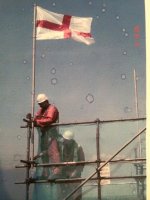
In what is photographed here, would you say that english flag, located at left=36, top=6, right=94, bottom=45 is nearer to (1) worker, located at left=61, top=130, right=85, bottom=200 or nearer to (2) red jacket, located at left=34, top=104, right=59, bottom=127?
(2) red jacket, located at left=34, top=104, right=59, bottom=127

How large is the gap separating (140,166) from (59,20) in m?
3.05

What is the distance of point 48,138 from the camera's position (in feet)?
26.4

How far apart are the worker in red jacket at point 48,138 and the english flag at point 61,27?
1.68 meters

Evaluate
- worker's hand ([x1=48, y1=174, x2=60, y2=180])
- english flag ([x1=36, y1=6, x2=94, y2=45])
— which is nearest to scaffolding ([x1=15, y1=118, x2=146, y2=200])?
worker's hand ([x1=48, y1=174, x2=60, y2=180])

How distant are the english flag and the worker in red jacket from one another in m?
1.68

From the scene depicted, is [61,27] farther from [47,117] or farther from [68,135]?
[68,135]

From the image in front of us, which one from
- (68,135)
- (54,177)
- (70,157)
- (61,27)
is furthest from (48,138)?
(61,27)

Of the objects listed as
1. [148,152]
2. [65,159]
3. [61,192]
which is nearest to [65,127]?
[65,159]

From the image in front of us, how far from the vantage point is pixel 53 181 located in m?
7.91

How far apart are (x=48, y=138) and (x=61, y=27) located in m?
2.28

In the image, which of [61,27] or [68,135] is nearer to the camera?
[68,135]

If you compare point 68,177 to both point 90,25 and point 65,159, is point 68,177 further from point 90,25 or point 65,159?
point 90,25

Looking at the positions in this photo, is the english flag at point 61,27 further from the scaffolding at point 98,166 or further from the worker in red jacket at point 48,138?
the scaffolding at point 98,166

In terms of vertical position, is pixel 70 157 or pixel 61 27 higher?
pixel 61 27
